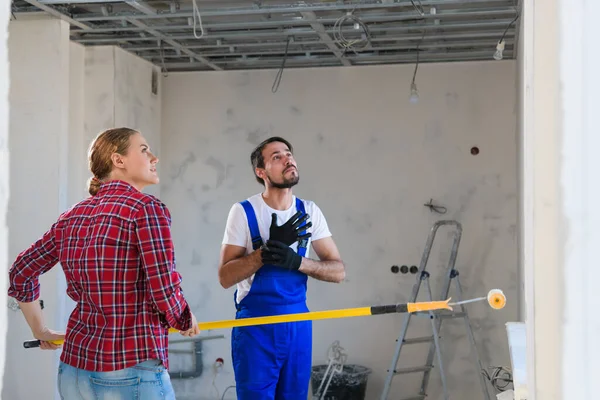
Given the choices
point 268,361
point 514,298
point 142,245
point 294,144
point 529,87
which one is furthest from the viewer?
point 294,144

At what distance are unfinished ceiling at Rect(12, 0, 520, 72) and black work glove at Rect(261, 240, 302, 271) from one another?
158 cm

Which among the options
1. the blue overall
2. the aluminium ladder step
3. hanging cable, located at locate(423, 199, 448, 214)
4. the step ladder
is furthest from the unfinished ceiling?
the aluminium ladder step

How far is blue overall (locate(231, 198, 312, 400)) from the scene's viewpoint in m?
3.31

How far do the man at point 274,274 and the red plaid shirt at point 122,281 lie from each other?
1002 mm

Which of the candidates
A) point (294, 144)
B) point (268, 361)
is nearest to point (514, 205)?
point (294, 144)

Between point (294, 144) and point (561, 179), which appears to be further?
point (294, 144)

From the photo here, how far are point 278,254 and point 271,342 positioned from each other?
16.0 inches

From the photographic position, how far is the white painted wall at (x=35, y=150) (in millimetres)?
4668

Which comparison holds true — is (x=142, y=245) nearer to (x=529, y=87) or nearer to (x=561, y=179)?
(x=529, y=87)

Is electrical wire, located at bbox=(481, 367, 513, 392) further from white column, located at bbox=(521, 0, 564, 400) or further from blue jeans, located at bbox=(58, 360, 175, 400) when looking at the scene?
white column, located at bbox=(521, 0, 564, 400)

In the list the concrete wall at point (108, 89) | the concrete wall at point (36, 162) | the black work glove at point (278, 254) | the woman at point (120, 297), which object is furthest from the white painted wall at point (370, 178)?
the woman at point (120, 297)

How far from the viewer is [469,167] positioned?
5.91 metres

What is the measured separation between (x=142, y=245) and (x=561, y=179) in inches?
65.8

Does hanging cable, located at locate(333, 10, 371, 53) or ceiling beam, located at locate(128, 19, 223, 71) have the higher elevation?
ceiling beam, located at locate(128, 19, 223, 71)
